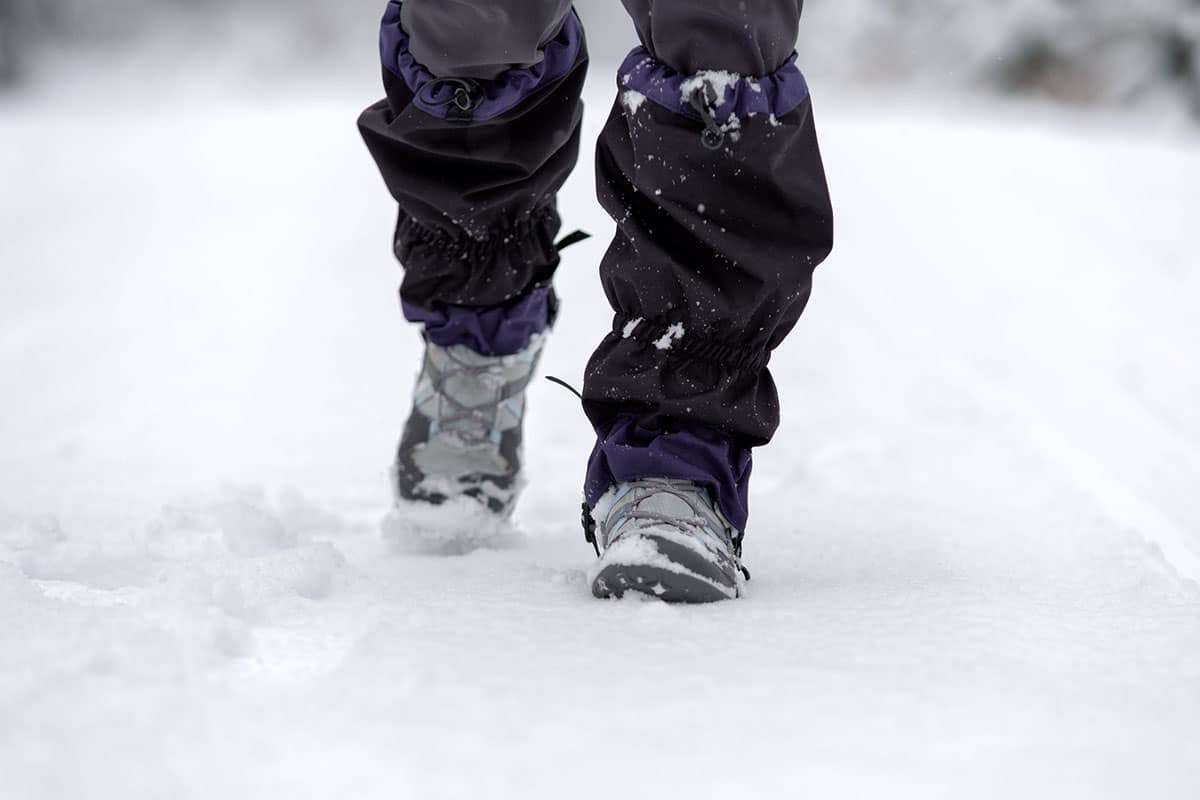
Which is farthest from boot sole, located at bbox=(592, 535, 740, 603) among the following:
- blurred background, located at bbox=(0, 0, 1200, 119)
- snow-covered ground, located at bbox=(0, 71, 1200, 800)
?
blurred background, located at bbox=(0, 0, 1200, 119)

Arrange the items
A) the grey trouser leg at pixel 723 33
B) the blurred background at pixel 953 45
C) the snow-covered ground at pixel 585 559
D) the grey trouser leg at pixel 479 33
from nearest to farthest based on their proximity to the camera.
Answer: the snow-covered ground at pixel 585 559 < the grey trouser leg at pixel 723 33 < the grey trouser leg at pixel 479 33 < the blurred background at pixel 953 45

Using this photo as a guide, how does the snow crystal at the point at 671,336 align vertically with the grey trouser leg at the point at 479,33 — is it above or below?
below

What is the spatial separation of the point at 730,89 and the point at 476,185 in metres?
0.34

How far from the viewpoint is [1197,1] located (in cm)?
912

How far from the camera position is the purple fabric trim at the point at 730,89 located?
33.1 inches

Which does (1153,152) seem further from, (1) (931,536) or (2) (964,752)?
(2) (964,752)

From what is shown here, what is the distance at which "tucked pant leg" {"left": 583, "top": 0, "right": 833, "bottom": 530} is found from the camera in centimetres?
84

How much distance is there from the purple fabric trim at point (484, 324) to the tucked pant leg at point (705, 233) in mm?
250

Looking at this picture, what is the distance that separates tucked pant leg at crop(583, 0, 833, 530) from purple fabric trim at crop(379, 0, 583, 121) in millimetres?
169

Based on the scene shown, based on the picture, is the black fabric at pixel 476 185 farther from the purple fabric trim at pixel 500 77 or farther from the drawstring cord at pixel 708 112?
the drawstring cord at pixel 708 112

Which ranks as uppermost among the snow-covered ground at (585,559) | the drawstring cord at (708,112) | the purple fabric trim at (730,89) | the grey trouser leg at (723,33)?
the grey trouser leg at (723,33)

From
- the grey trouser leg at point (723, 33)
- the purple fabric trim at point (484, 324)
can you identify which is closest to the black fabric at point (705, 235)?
the grey trouser leg at point (723, 33)

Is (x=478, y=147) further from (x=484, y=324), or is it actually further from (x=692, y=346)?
(x=692, y=346)

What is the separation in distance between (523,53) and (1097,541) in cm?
80
